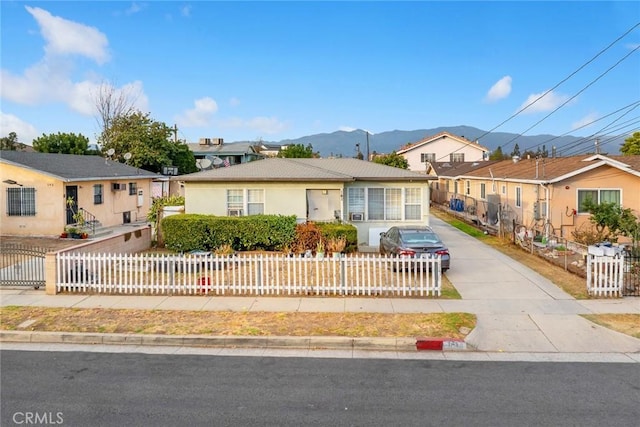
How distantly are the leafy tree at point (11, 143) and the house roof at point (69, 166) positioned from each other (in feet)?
91.3

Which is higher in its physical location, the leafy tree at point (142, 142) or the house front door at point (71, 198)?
the leafy tree at point (142, 142)

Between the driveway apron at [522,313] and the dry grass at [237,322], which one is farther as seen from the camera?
the dry grass at [237,322]

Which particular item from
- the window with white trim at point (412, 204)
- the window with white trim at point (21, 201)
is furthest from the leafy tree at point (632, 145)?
the window with white trim at point (21, 201)

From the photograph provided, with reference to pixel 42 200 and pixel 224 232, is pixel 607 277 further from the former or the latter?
pixel 42 200

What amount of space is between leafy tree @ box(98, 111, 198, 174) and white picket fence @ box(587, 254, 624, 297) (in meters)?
36.2

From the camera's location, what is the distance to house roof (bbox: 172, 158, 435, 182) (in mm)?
19969

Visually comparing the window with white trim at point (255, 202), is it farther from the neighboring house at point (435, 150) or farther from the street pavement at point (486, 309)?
the neighboring house at point (435, 150)

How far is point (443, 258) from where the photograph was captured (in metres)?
14.6

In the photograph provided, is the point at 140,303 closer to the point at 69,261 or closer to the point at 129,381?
the point at 69,261

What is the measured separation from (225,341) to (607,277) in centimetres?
940

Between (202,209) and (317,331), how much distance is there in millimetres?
12399

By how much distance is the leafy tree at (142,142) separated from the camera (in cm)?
4162

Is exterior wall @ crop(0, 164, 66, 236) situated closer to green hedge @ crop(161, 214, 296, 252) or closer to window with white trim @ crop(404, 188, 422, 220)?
green hedge @ crop(161, 214, 296, 252)

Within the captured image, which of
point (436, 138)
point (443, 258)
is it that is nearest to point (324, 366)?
point (443, 258)
